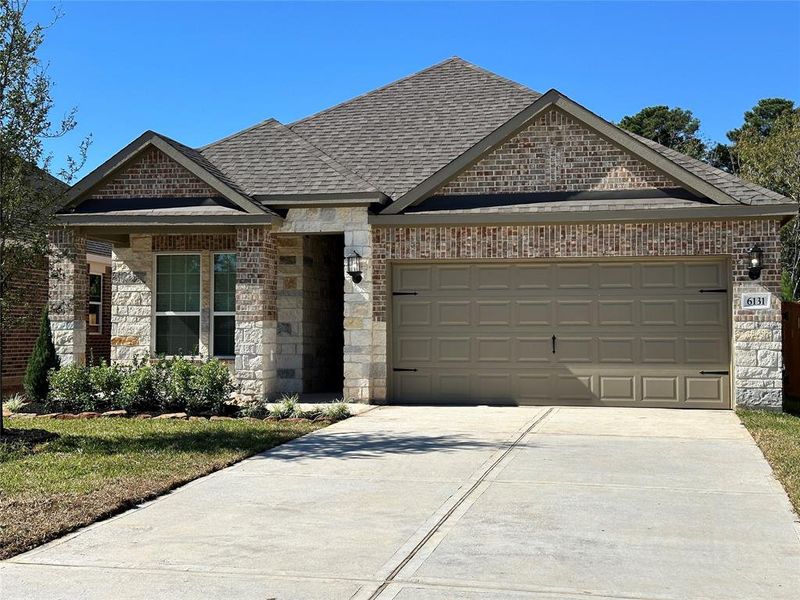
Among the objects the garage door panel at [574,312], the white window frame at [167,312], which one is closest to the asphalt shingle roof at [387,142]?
the white window frame at [167,312]

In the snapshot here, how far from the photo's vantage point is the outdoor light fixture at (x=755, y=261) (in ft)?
46.6

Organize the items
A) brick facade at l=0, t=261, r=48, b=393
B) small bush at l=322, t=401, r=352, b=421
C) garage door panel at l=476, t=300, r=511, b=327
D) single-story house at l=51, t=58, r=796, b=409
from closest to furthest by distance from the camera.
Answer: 1. small bush at l=322, t=401, r=352, b=421
2. single-story house at l=51, t=58, r=796, b=409
3. garage door panel at l=476, t=300, r=511, b=327
4. brick facade at l=0, t=261, r=48, b=393

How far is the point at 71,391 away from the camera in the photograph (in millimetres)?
14523

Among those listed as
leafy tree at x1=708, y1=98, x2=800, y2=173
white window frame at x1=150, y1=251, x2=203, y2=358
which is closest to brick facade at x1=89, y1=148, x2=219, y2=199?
white window frame at x1=150, y1=251, x2=203, y2=358

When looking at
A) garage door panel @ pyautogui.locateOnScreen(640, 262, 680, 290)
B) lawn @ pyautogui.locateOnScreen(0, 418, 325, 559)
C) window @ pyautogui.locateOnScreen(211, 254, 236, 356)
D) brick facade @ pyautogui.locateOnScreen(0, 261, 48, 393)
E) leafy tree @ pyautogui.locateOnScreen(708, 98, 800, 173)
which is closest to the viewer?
lawn @ pyautogui.locateOnScreen(0, 418, 325, 559)

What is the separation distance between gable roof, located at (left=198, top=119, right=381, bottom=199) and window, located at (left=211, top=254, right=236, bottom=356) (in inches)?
66.9

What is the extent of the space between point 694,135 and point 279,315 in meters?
36.5

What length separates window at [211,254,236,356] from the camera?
16984mm

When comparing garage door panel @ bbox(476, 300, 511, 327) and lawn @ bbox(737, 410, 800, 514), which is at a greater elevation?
garage door panel @ bbox(476, 300, 511, 327)

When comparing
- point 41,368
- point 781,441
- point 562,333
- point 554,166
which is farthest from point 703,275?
point 41,368

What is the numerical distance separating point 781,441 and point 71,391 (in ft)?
34.6

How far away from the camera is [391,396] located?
15867 millimetres

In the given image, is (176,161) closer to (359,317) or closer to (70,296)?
(70,296)

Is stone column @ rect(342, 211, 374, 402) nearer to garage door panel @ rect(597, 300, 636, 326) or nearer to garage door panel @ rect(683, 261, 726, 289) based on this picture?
garage door panel @ rect(597, 300, 636, 326)
